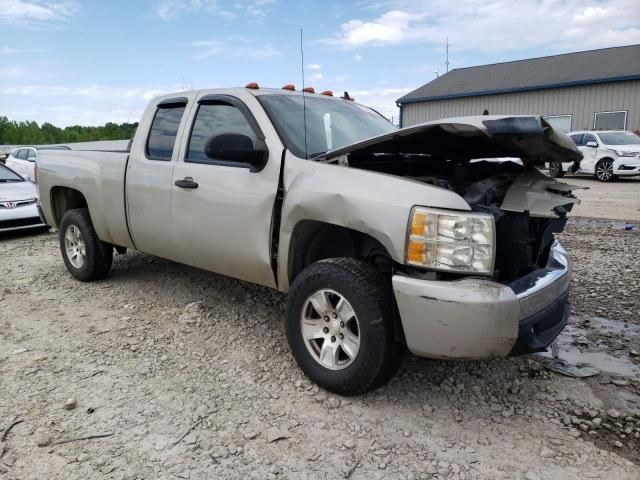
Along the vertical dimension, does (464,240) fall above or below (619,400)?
above

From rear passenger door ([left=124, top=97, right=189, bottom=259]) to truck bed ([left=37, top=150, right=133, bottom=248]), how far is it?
0.48 ft

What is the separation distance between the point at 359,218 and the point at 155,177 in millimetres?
2127

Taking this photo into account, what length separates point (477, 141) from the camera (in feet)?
10.4

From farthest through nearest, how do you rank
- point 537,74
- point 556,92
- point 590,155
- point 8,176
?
point 537,74, point 556,92, point 590,155, point 8,176

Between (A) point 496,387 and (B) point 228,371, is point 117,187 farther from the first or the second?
(A) point 496,387

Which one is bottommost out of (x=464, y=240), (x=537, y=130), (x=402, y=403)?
(x=402, y=403)

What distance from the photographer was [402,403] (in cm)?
298

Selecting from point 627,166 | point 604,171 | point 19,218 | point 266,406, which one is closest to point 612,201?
point 627,166

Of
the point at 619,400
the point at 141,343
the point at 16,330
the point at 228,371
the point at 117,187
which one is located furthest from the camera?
the point at 117,187

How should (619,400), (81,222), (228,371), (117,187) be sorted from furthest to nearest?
(81,222) → (117,187) → (228,371) → (619,400)

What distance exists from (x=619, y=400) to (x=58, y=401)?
10.7 feet

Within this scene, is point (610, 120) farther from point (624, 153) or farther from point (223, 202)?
point (223, 202)

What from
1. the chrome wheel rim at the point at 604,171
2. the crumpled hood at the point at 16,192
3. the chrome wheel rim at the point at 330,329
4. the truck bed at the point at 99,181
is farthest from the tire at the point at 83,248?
the chrome wheel rim at the point at 604,171

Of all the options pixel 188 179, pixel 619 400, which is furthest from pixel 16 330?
pixel 619 400
